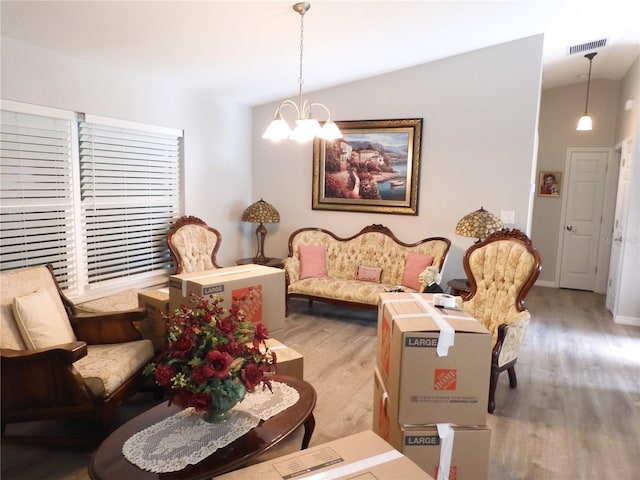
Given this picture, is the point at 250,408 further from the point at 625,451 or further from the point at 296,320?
the point at 296,320

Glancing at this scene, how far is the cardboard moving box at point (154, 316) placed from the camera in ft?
10.2

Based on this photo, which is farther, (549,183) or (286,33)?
(549,183)

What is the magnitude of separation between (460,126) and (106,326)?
3.89 metres

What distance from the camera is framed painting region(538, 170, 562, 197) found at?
21.6ft

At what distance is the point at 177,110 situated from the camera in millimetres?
4512

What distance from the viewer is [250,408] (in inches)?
76.8

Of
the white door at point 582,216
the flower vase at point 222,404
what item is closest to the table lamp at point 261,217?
the flower vase at point 222,404

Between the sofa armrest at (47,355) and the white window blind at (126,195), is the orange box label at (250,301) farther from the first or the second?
the white window blind at (126,195)

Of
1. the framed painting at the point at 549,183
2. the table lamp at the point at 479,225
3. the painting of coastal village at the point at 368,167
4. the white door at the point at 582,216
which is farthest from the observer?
the framed painting at the point at 549,183

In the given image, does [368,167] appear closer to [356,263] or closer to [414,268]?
[356,263]

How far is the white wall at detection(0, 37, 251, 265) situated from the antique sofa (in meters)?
0.99

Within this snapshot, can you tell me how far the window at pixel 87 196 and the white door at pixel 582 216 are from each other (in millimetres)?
5579

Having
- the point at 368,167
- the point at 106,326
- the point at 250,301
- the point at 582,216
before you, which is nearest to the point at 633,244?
the point at 582,216

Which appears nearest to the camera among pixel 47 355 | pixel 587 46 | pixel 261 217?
pixel 47 355
